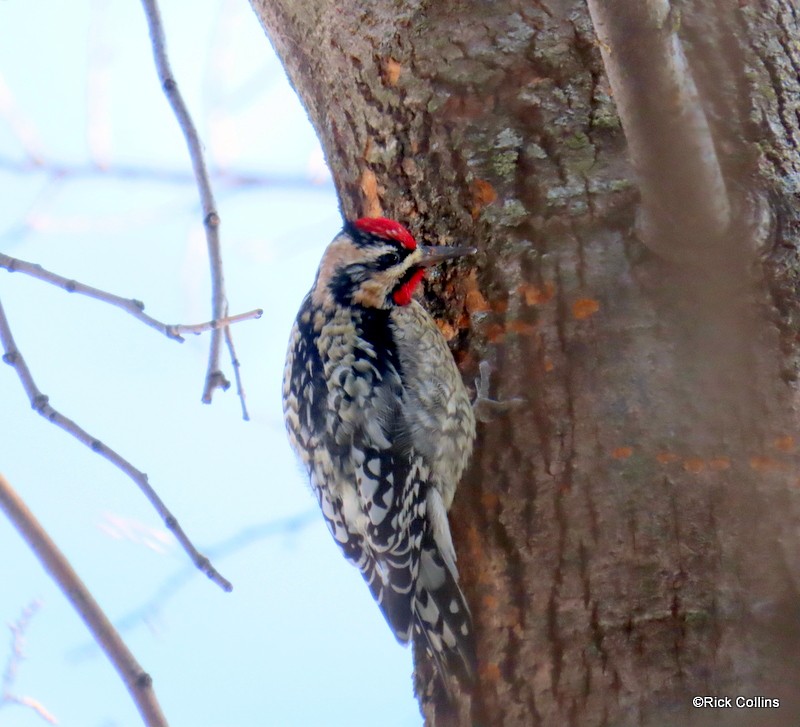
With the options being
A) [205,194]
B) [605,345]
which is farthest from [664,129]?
[205,194]

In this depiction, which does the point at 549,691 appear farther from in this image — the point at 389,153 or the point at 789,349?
the point at 389,153

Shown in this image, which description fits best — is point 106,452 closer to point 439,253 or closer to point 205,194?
point 205,194

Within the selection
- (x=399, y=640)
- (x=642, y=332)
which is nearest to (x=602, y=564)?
(x=642, y=332)

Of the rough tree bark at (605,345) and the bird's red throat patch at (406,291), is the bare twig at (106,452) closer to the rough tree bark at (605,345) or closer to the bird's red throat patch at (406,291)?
the rough tree bark at (605,345)

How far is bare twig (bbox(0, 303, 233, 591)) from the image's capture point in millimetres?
2041

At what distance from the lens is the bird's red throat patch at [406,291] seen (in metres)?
3.09

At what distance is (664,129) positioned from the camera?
187 cm

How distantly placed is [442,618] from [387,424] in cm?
66

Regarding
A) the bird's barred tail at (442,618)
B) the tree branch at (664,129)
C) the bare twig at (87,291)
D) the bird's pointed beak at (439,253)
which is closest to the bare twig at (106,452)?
the bare twig at (87,291)

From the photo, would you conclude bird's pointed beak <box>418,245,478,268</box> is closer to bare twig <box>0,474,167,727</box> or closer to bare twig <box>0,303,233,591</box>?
bare twig <box>0,303,233,591</box>

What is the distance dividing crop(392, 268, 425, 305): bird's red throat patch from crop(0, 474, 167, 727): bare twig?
4.68ft

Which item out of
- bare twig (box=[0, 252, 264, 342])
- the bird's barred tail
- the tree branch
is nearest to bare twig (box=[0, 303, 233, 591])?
bare twig (box=[0, 252, 264, 342])

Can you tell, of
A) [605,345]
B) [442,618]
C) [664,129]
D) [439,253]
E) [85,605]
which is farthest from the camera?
[439,253]

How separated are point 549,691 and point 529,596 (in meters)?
0.21
